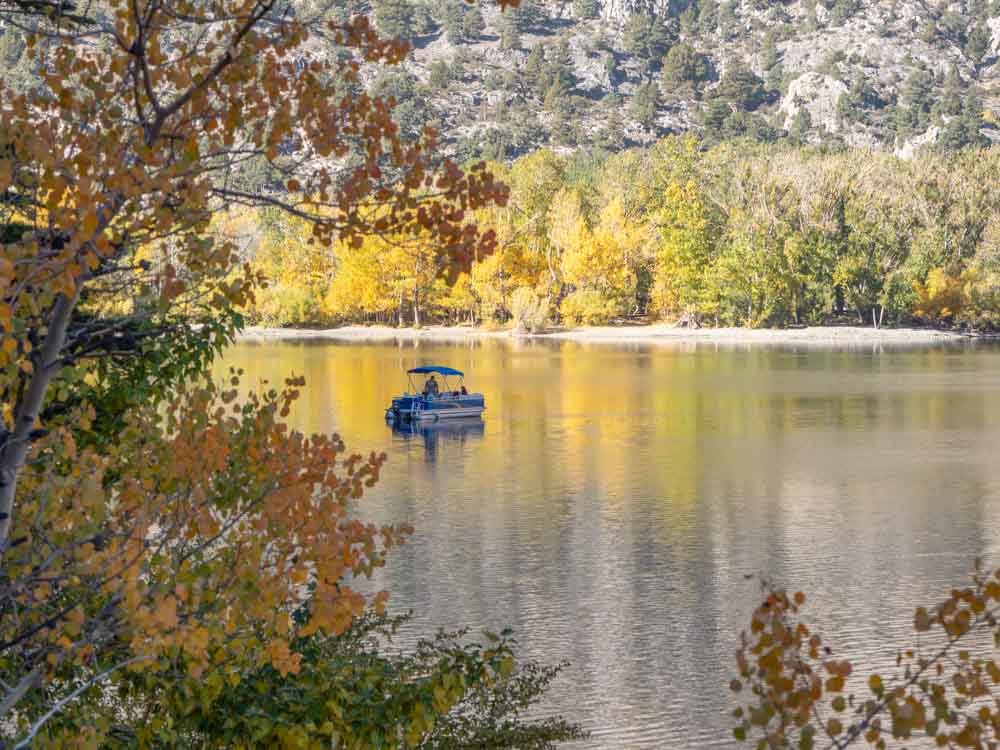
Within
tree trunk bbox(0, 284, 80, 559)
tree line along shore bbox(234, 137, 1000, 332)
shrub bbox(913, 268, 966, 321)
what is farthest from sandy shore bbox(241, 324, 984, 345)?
tree trunk bbox(0, 284, 80, 559)

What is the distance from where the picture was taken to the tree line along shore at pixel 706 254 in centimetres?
10312

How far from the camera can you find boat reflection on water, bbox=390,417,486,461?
4862 cm

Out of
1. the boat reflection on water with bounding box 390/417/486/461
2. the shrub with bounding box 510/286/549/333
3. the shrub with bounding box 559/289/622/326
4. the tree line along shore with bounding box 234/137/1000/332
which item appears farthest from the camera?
the shrub with bounding box 559/289/622/326

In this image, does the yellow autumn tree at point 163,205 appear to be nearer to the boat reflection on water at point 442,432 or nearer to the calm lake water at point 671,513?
the calm lake water at point 671,513

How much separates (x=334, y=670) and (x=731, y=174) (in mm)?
102815

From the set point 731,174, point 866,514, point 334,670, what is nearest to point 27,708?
point 334,670

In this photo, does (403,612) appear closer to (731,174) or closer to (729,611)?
(729,611)

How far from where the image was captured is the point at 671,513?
34.6 m

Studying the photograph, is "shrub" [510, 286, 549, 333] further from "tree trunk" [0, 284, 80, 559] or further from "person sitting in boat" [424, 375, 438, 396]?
"tree trunk" [0, 284, 80, 559]

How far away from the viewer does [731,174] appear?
112 meters

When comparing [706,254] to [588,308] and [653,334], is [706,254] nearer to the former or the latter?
[653,334]

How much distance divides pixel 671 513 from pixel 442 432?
1850cm

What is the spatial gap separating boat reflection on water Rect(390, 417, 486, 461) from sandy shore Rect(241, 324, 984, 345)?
170 feet

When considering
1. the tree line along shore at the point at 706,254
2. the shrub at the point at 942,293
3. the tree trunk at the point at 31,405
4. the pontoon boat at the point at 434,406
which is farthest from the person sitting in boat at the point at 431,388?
the shrub at the point at 942,293
